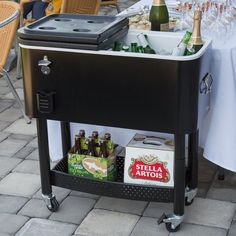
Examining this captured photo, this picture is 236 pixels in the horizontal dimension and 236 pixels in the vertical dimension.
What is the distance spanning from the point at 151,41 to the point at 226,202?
3.01 feet

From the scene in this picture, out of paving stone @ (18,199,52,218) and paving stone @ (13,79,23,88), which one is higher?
paving stone @ (18,199,52,218)

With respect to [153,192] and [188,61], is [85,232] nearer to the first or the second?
[153,192]

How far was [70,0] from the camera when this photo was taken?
416cm

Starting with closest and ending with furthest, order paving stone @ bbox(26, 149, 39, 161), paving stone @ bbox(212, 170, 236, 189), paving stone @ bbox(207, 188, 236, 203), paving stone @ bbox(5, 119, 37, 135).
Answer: paving stone @ bbox(207, 188, 236, 203) < paving stone @ bbox(212, 170, 236, 189) < paving stone @ bbox(26, 149, 39, 161) < paving stone @ bbox(5, 119, 37, 135)

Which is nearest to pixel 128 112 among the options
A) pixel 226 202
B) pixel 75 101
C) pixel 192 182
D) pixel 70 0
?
pixel 75 101

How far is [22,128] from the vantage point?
156 inches

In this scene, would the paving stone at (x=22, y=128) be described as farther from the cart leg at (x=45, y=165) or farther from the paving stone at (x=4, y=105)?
the cart leg at (x=45, y=165)

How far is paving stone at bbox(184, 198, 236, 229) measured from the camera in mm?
2746

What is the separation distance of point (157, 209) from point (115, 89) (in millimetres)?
755

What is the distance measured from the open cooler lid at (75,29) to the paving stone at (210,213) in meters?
0.97

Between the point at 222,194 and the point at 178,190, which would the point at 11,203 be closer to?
the point at 178,190

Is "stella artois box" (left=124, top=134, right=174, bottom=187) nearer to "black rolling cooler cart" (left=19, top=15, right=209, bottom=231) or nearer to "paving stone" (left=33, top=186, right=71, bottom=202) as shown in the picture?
"black rolling cooler cart" (left=19, top=15, right=209, bottom=231)

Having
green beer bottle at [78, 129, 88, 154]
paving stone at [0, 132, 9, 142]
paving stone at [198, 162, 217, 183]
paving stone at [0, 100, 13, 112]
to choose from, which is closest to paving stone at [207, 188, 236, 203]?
paving stone at [198, 162, 217, 183]

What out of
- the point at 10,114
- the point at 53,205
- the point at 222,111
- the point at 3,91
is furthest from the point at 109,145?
the point at 3,91
